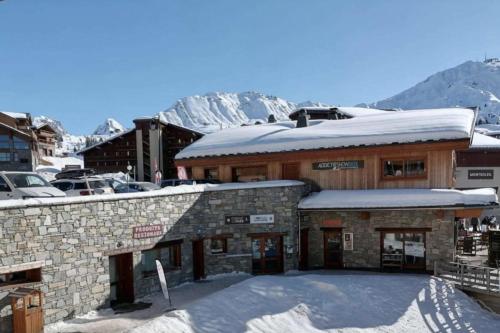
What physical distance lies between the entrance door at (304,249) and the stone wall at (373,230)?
19 cm

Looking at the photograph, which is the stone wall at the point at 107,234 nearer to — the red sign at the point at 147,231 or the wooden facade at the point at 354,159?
the red sign at the point at 147,231

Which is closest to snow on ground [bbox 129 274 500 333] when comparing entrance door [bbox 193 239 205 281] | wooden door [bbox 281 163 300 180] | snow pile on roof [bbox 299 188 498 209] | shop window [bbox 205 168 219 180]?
snow pile on roof [bbox 299 188 498 209]

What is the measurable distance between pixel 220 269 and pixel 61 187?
26.5 feet

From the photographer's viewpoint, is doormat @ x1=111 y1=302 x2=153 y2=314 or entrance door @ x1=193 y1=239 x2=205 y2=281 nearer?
doormat @ x1=111 y1=302 x2=153 y2=314

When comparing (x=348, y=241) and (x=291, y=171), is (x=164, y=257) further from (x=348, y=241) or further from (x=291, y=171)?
(x=348, y=241)

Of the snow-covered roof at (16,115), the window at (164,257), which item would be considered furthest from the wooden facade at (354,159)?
the snow-covered roof at (16,115)

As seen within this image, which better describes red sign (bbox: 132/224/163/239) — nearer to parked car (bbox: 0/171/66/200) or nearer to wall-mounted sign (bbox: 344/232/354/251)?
parked car (bbox: 0/171/66/200)

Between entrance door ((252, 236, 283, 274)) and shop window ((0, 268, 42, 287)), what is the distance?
8594mm

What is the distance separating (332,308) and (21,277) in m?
9.47

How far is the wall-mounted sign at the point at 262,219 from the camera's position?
55.2 feet

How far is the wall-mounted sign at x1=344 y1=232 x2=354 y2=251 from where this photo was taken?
17406mm

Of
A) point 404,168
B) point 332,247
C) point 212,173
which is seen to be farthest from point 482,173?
point 212,173

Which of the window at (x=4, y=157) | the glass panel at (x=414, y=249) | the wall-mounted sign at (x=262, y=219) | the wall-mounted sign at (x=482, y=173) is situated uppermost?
the window at (x=4, y=157)

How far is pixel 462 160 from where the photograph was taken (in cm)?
3281
